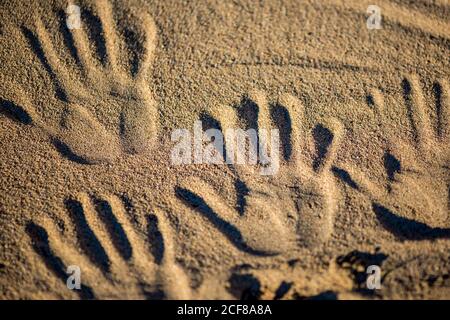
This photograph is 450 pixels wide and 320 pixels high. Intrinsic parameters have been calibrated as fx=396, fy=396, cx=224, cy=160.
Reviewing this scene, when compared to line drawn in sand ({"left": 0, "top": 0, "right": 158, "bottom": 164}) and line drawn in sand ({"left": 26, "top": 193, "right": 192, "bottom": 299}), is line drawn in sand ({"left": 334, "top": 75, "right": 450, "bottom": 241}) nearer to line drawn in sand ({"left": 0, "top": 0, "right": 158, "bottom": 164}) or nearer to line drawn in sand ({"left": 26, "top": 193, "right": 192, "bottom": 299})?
line drawn in sand ({"left": 26, "top": 193, "right": 192, "bottom": 299})

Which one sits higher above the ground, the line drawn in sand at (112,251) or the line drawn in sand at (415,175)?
the line drawn in sand at (415,175)

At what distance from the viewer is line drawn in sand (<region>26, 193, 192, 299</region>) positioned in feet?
7.12

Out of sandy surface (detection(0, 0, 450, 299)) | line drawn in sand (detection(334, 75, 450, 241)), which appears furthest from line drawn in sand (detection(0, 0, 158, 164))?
line drawn in sand (detection(334, 75, 450, 241))

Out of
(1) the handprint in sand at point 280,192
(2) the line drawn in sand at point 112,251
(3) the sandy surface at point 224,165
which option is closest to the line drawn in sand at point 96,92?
(3) the sandy surface at point 224,165

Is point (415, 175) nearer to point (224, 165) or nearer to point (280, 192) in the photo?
point (280, 192)

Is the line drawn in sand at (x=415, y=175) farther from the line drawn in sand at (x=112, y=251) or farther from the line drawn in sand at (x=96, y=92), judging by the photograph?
the line drawn in sand at (x=96, y=92)

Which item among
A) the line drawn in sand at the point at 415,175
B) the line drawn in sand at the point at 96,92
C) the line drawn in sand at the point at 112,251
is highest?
the line drawn in sand at the point at 96,92

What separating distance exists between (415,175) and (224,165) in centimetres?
115

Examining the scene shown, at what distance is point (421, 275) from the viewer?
216 centimetres

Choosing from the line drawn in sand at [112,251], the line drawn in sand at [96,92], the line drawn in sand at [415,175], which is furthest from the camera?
the line drawn in sand at [96,92]

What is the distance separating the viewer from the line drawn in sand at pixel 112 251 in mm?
2170

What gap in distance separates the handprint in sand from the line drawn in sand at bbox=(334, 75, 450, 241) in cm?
18

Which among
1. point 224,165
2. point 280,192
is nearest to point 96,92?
point 224,165
